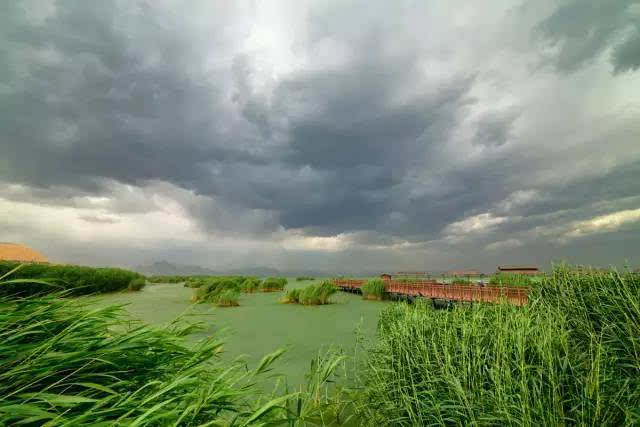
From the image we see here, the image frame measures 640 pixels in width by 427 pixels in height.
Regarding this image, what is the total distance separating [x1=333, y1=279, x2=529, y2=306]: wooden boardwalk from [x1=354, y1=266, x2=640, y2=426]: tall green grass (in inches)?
120

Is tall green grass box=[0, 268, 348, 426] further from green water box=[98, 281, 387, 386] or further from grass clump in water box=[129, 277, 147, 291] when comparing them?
grass clump in water box=[129, 277, 147, 291]

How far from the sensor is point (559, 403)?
2428 millimetres

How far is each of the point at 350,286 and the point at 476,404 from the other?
23.1 m

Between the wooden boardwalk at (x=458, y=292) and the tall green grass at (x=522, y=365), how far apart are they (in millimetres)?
3059

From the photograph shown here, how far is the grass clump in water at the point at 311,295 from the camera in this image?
15.2m

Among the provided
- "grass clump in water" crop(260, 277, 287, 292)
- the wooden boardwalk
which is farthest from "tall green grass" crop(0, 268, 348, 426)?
"grass clump in water" crop(260, 277, 287, 292)

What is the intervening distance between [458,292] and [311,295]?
258 inches

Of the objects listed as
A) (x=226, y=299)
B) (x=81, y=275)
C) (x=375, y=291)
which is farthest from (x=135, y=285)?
(x=375, y=291)

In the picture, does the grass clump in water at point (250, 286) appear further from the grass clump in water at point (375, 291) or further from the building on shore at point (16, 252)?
the building on shore at point (16, 252)

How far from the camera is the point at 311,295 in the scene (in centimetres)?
1520

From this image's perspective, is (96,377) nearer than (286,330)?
Yes

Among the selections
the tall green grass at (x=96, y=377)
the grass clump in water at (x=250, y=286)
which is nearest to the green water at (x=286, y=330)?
the tall green grass at (x=96, y=377)

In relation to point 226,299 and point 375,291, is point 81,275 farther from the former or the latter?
point 375,291

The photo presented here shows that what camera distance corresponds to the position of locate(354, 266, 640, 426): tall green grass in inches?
95.3
